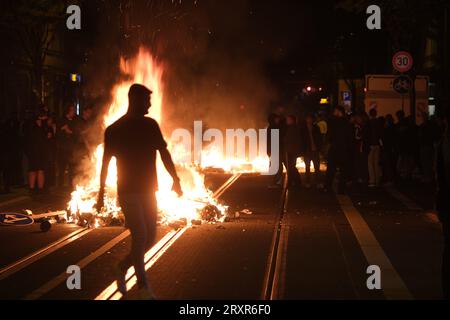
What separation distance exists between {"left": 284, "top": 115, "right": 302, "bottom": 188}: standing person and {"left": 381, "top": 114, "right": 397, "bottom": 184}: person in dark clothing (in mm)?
3003

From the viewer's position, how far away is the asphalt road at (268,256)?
9.62 metres

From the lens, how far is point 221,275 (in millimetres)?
10516

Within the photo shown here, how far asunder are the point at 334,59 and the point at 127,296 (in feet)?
179

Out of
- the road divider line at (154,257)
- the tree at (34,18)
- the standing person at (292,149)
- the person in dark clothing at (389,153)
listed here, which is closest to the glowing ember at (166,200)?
the road divider line at (154,257)

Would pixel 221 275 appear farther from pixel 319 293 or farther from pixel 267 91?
pixel 267 91

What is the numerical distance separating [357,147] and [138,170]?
15900 millimetres

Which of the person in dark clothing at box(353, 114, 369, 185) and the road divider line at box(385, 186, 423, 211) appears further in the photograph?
the person in dark clothing at box(353, 114, 369, 185)

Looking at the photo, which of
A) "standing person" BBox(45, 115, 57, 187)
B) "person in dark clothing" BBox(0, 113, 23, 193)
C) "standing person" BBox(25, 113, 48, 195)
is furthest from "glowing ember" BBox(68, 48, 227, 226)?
"person in dark clothing" BBox(0, 113, 23, 193)

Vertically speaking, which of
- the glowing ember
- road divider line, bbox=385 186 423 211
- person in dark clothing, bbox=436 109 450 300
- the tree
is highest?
the tree

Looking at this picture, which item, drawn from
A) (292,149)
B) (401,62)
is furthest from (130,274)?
(401,62)

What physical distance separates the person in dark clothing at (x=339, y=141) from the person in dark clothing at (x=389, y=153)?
13.4ft

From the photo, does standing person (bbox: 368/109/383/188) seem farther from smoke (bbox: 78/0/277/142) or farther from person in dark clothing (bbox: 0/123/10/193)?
person in dark clothing (bbox: 0/123/10/193)

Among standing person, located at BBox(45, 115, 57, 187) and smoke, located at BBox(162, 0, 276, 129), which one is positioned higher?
smoke, located at BBox(162, 0, 276, 129)

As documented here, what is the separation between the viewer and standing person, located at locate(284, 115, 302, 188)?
24.0 m
